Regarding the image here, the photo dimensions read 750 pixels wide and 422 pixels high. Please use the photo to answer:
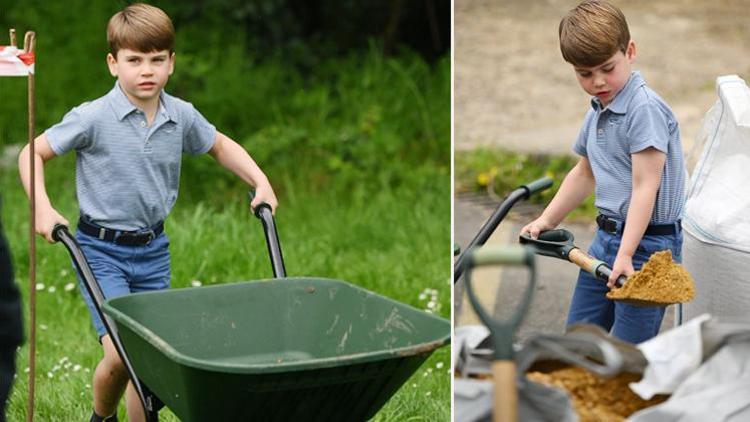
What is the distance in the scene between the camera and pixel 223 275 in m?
5.36

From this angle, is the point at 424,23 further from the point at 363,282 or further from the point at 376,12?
the point at 363,282

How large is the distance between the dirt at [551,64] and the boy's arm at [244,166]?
2867mm

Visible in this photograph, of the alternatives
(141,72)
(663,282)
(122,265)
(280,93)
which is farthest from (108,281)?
(280,93)

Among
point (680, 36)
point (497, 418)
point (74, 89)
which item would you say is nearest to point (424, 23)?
point (680, 36)

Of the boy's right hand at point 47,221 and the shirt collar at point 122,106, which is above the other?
the shirt collar at point 122,106

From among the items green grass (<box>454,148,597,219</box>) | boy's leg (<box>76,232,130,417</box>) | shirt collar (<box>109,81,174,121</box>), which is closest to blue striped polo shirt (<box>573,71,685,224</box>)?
shirt collar (<box>109,81,174,121</box>)

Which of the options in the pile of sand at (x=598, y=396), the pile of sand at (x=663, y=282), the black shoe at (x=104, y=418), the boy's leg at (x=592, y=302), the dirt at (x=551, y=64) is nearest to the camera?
the pile of sand at (x=598, y=396)

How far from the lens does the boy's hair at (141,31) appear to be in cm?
348

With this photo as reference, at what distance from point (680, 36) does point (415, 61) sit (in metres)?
1.62

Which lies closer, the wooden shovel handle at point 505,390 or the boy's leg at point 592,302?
the wooden shovel handle at point 505,390

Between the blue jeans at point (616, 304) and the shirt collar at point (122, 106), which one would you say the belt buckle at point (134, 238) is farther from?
the blue jeans at point (616, 304)

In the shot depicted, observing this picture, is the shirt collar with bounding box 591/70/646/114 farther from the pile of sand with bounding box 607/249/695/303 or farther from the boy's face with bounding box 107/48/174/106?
the boy's face with bounding box 107/48/174/106

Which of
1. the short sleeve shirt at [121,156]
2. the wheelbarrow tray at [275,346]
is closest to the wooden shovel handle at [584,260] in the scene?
the wheelbarrow tray at [275,346]

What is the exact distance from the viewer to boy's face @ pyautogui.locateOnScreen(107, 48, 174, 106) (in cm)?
350
